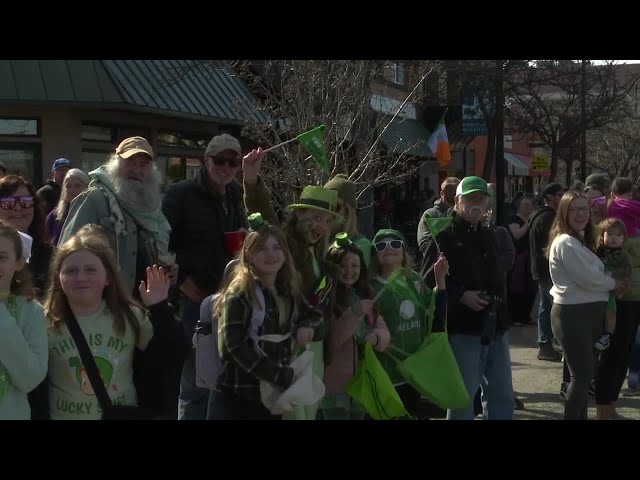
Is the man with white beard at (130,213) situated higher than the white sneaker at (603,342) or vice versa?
the man with white beard at (130,213)

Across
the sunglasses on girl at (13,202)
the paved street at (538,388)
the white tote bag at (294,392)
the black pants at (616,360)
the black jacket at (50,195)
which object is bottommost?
the paved street at (538,388)

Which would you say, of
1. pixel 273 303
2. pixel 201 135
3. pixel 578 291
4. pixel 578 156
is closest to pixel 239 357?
pixel 273 303

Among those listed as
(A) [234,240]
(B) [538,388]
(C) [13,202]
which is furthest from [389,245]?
(B) [538,388]

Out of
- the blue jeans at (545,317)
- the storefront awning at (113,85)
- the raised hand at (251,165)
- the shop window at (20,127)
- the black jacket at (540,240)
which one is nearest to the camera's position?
the raised hand at (251,165)

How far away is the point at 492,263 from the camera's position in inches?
222

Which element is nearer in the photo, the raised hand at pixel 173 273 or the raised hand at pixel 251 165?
the raised hand at pixel 173 273

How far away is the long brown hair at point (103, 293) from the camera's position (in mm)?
3725

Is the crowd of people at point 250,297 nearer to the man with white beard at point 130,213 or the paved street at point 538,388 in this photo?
the man with white beard at point 130,213

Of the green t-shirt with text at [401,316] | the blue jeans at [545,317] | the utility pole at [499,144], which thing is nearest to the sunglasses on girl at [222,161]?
the green t-shirt with text at [401,316]

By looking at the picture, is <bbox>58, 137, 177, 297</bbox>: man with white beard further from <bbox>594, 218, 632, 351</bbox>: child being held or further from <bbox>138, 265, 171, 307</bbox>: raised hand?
<bbox>594, 218, 632, 351</bbox>: child being held

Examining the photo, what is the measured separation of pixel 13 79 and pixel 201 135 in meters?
5.25

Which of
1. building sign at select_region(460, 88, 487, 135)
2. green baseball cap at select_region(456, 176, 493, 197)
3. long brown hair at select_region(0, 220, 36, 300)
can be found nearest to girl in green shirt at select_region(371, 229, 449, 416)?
green baseball cap at select_region(456, 176, 493, 197)

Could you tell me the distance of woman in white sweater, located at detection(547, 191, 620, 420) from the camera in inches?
234

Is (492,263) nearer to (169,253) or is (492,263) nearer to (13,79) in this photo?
(169,253)
